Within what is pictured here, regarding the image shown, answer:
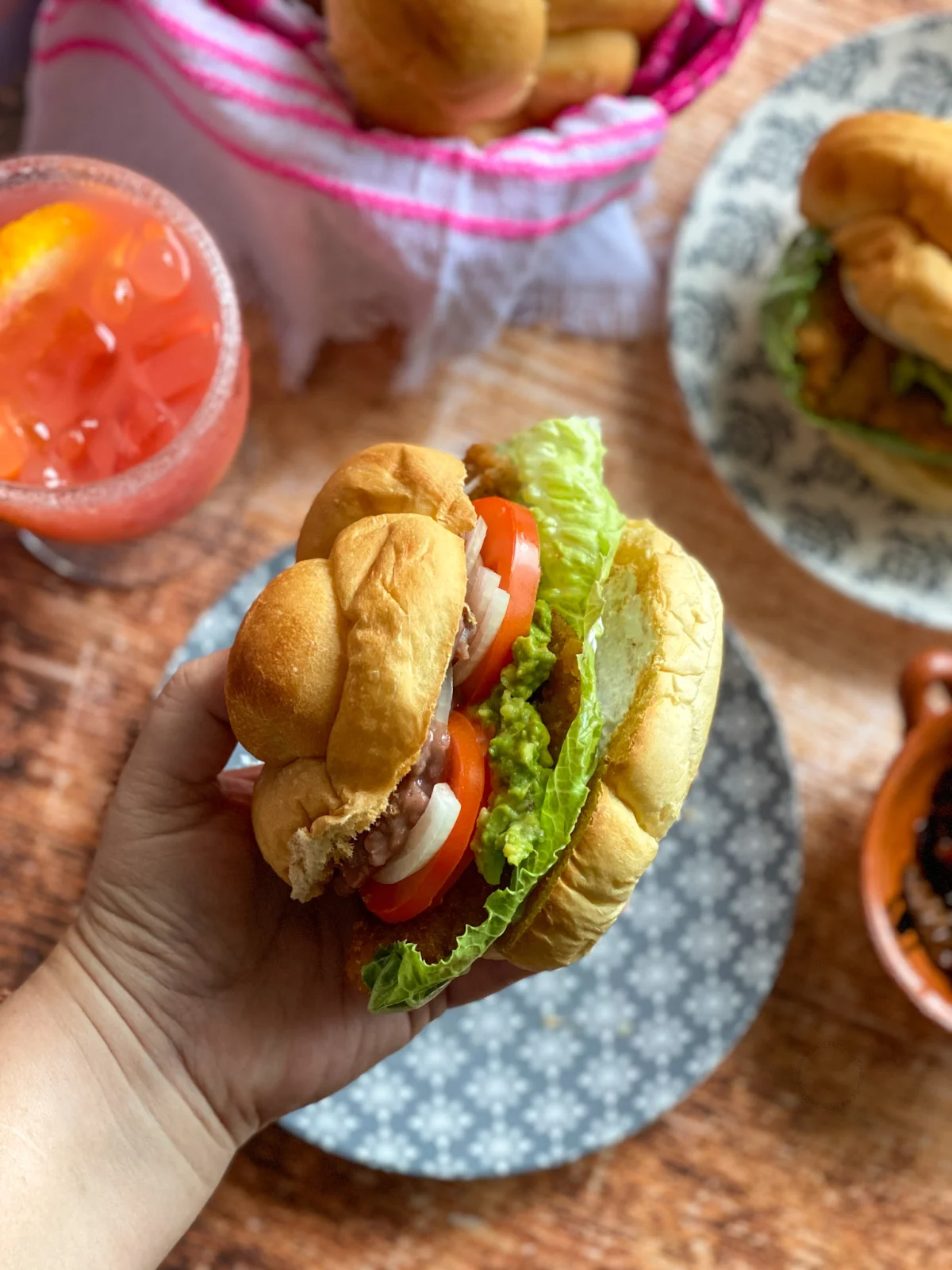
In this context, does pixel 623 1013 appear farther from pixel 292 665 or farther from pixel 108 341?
pixel 108 341

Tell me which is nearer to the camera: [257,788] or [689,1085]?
[257,788]

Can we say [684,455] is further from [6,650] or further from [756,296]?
[6,650]

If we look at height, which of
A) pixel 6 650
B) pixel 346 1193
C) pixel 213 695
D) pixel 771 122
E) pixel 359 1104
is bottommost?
pixel 346 1193

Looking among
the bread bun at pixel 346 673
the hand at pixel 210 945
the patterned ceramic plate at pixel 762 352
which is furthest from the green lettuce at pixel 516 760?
the patterned ceramic plate at pixel 762 352

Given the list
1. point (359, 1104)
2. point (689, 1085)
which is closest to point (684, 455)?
point (689, 1085)

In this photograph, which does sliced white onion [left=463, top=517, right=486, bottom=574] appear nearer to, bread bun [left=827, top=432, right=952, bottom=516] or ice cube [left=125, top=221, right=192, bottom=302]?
ice cube [left=125, top=221, right=192, bottom=302]

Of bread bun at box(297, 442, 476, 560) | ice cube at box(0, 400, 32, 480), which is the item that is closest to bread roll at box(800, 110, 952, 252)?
bread bun at box(297, 442, 476, 560)
